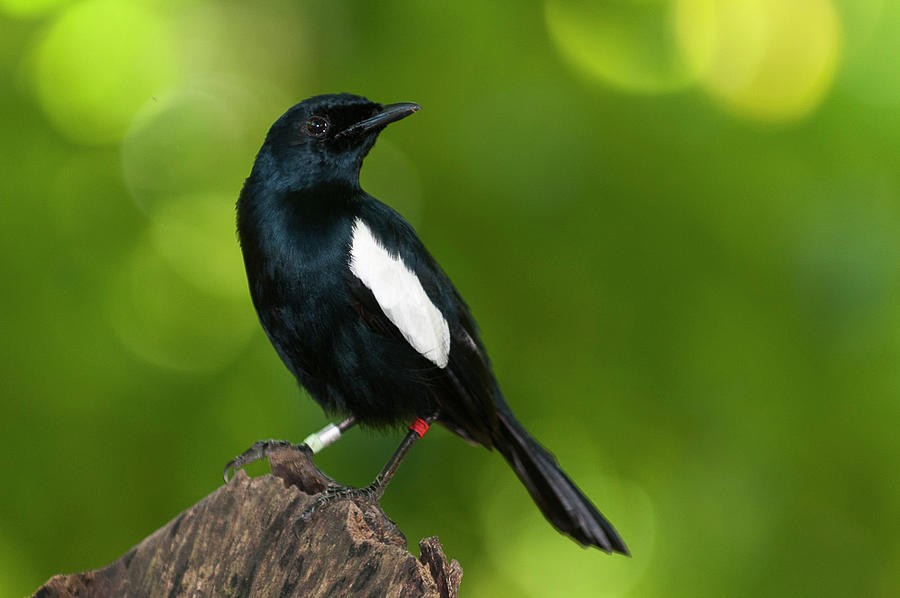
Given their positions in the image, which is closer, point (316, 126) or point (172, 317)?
point (316, 126)

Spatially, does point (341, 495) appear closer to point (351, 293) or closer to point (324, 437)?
point (351, 293)

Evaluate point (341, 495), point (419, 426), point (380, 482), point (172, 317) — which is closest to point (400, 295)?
point (419, 426)

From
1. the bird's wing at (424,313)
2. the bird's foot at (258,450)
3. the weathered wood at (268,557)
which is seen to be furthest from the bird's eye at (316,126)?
the weathered wood at (268,557)

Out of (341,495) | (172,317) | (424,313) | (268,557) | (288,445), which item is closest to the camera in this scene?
(268,557)

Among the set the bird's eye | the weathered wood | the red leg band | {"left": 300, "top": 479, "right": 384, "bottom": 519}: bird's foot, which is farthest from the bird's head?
the weathered wood

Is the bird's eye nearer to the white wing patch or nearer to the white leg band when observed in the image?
the white wing patch

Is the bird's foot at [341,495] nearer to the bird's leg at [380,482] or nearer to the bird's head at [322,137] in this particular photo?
the bird's leg at [380,482]

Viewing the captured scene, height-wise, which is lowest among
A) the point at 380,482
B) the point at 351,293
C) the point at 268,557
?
the point at 268,557
